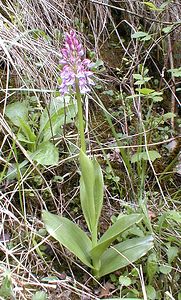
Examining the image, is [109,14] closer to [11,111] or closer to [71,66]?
[11,111]

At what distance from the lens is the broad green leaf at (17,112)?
158 centimetres

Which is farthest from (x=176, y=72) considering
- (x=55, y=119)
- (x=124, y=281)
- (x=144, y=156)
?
(x=124, y=281)

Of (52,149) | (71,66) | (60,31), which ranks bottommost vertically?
(52,149)

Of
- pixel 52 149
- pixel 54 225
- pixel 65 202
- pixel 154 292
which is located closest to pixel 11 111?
Answer: pixel 52 149

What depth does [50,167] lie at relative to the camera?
60.7 inches

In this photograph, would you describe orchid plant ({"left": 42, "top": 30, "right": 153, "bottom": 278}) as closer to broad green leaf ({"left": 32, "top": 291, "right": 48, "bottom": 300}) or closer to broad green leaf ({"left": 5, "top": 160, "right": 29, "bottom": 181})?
broad green leaf ({"left": 32, "top": 291, "right": 48, "bottom": 300})

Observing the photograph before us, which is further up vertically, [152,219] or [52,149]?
[52,149]

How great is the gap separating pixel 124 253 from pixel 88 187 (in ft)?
0.70

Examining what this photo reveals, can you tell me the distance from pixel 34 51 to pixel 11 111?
271 millimetres

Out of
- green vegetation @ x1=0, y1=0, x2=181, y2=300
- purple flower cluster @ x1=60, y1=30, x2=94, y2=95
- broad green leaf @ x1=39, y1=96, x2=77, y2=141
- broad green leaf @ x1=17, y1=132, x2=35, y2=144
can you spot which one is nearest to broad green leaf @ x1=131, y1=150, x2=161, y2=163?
green vegetation @ x1=0, y1=0, x2=181, y2=300

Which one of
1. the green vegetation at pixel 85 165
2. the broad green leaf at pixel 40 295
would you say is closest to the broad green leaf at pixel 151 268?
the green vegetation at pixel 85 165

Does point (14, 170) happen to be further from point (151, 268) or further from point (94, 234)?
A: point (151, 268)

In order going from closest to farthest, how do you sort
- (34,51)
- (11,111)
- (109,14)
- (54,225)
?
(54,225) < (11,111) < (34,51) < (109,14)

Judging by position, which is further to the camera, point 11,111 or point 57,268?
point 11,111
